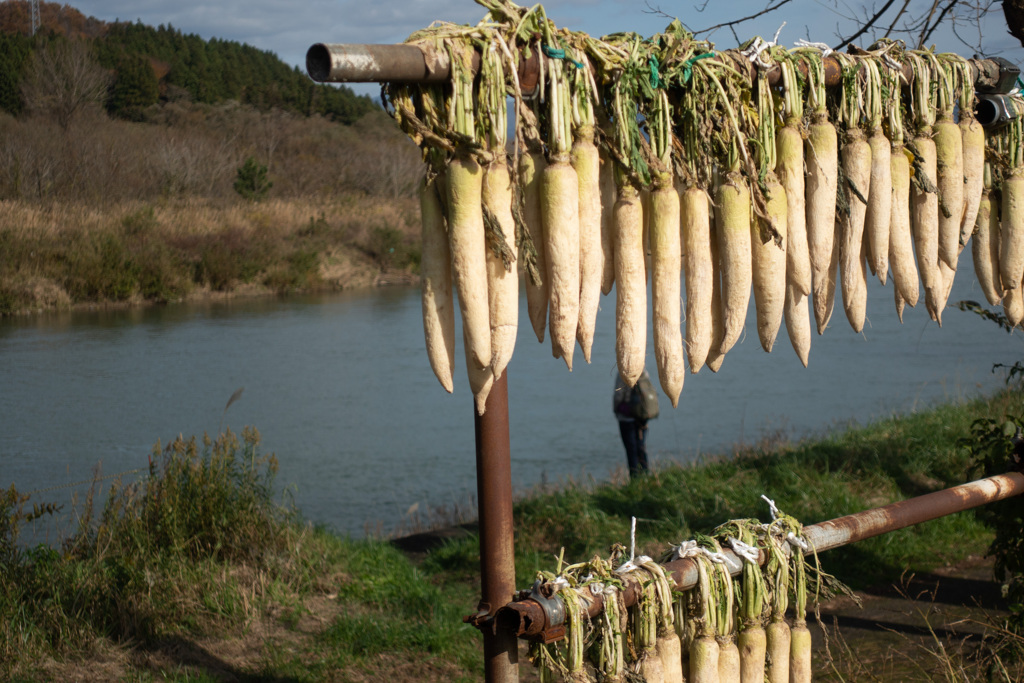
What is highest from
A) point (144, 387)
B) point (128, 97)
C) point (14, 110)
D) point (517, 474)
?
point (128, 97)

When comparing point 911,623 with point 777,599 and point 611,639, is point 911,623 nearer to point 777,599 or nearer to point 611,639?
point 777,599

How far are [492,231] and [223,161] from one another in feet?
98.1

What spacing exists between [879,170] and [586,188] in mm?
801

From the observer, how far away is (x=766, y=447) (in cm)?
766

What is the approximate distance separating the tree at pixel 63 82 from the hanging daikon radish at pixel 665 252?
22570 mm

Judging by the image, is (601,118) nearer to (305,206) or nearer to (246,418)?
(246,418)

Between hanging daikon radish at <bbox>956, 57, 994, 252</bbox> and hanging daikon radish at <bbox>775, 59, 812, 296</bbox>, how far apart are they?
0.56 m

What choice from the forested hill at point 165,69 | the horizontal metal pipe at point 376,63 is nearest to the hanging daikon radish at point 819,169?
the horizontal metal pipe at point 376,63

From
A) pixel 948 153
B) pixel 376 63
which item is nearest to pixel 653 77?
pixel 376 63

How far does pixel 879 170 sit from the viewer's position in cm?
188

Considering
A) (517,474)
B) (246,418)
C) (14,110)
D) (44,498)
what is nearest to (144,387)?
(246,418)

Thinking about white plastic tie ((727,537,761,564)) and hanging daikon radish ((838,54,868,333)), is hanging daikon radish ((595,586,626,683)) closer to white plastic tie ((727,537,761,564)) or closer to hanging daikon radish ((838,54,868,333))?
white plastic tie ((727,537,761,564))

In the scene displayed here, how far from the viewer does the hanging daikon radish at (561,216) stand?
143 cm

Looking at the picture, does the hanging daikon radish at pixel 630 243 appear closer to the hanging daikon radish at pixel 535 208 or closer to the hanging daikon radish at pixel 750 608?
the hanging daikon radish at pixel 535 208
